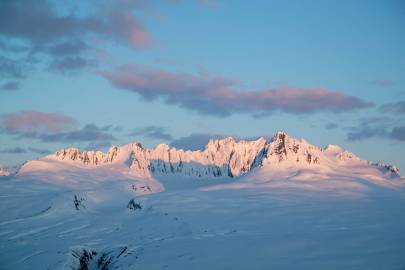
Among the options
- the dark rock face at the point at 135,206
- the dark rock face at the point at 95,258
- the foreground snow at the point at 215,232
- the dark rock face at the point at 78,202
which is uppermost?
the dark rock face at the point at 78,202

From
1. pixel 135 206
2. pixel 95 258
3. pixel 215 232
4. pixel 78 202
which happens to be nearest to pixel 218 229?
pixel 215 232

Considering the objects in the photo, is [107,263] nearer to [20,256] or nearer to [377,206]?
[20,256]

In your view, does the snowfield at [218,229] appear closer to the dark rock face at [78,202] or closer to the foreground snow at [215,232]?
the foreground snow at [215,232]

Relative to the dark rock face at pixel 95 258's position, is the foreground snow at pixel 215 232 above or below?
above

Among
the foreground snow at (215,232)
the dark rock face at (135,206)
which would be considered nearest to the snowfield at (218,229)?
the foreground snow at (215,232)

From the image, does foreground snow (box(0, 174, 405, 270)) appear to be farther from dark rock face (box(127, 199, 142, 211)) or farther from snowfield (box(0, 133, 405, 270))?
dark rock face (box(127, 199, 142, 211))

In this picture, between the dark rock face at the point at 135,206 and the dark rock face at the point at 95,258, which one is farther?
the dark rock face at the point at 135,206

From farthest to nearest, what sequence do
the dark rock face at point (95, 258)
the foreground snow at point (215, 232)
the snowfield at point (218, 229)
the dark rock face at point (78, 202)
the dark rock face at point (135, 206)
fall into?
the dark rock face at point (78, 202)
the dark rock face at point (135, 206)
the dark rock face at point (95, 258)
the snowfield at point (218, 229)
the foreground snow at point (215, 232)

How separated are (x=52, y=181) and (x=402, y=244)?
170 metres

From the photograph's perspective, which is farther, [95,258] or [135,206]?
[135,206]

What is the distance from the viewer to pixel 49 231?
292 feet

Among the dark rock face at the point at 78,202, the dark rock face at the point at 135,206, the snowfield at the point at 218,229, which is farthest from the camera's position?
the dark rock face at the point at 78,202

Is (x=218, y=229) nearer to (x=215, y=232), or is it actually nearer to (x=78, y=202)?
(x=215, y=232)

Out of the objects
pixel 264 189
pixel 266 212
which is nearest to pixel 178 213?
pixel 266 212
